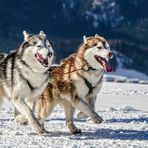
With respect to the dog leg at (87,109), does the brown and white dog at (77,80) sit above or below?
above

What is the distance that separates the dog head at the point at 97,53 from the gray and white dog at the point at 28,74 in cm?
73

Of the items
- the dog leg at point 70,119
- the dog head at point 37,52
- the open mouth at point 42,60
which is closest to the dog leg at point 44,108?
the dog leg at point 70,119

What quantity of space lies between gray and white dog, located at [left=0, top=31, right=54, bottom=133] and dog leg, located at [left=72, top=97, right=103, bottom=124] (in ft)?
1.45

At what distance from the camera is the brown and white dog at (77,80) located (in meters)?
8.11

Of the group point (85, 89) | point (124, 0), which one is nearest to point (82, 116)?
point (85, 89)

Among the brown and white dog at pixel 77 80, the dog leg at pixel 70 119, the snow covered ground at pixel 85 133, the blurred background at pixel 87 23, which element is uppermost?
the blurred background at pixel 87 23

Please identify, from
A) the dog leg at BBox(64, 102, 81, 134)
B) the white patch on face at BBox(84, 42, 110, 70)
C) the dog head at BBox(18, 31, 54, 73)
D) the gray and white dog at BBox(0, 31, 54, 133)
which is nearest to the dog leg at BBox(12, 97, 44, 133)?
the gray and white dog at BBox(0, 31, 54, 133)

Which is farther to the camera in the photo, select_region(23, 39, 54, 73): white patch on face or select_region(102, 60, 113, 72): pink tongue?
select_region(102, 60, 113, 72): pink tongue

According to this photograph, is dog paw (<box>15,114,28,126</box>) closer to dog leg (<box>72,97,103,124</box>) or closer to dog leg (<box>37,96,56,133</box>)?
dog leg (<box>37,96,56,133</box>)

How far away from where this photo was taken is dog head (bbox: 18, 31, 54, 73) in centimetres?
762

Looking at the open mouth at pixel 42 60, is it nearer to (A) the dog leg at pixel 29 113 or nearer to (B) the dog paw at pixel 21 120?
(A) the dog leg at pixel 29 113

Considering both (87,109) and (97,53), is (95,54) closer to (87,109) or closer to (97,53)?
(97,53)

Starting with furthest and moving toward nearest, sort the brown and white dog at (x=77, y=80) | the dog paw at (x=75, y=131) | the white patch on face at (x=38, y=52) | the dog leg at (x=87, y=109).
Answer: the brown and white dog at (x=77, y=80), the dog paw at (x=75, y=131), the dog leg at (x=87, y=109), the white patch on face at (x=38, y=52)

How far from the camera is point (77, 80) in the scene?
8.22m
